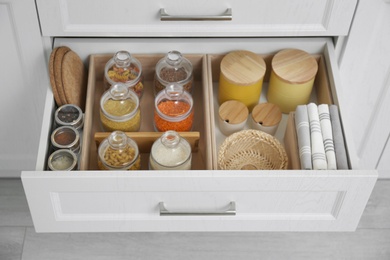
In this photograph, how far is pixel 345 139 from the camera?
124 cm

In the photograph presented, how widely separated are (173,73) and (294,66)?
0.30m

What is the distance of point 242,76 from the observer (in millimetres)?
1347

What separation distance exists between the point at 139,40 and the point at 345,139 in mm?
548

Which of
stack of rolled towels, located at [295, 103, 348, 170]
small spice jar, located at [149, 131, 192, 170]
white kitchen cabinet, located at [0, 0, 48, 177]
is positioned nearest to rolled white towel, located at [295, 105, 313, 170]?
stack of rolled towels, located at [295, 103, 348, 170]

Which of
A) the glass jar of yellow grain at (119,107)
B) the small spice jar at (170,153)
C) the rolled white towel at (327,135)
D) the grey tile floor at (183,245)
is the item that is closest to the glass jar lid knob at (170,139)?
the small spice jar at (170,153)

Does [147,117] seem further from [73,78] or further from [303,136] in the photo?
[303,136]

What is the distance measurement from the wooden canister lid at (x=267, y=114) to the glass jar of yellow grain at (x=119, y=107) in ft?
0.95

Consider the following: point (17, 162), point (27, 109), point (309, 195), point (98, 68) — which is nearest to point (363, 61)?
point (309, 195)

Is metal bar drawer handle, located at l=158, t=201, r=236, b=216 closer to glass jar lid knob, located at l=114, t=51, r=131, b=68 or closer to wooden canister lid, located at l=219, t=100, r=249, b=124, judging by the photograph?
wooden canister lid, located at l=219, t=100, r=249, b=124

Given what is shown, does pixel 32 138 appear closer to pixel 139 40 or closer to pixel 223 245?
pixel 139 40

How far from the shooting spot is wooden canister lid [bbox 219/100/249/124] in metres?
1.35

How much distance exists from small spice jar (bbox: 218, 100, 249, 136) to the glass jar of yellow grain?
207 millimetres

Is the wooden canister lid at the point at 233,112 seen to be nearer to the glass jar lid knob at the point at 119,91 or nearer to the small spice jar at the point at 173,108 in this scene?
the small spice jar at the point at 173,108

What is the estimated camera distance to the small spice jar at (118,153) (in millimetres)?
1233
